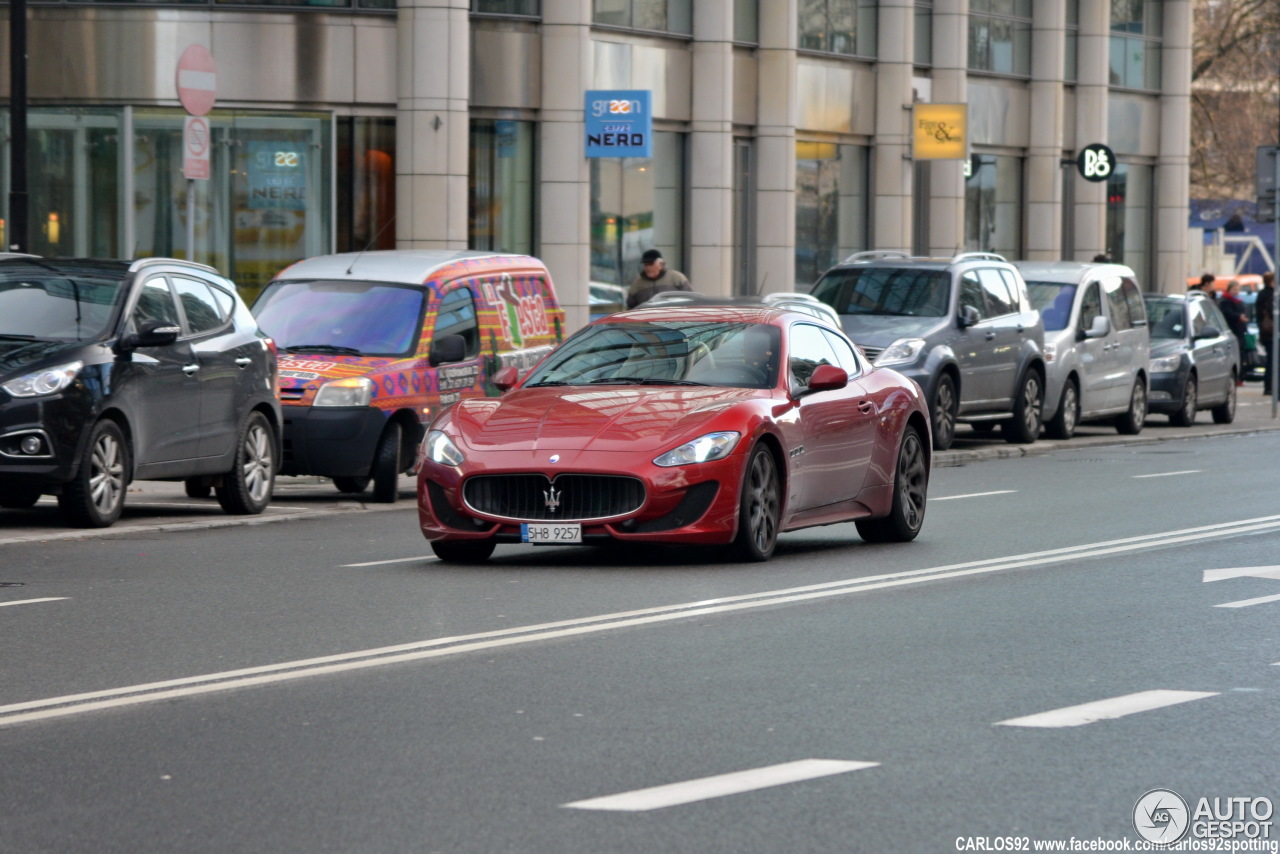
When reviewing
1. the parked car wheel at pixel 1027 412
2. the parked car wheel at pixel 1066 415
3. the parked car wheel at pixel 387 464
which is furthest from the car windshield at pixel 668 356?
the parked car wheel at pixel 1066 415

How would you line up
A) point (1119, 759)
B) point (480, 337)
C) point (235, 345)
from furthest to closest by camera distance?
point (480, 337) < point (235, 345) < point (1119, 759)

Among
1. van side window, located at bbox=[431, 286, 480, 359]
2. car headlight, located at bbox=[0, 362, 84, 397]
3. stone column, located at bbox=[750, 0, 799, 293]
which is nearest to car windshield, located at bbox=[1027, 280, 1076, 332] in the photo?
van side window, located at bbox=[431, 286, 480, 359]

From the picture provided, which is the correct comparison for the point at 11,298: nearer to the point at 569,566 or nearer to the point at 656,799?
the point at 569,566

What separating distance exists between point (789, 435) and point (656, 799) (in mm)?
6375

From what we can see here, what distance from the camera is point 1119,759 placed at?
6801 mm

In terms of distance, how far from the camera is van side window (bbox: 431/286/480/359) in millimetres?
17906

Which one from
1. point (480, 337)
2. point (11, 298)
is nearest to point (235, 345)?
point (11, 298)

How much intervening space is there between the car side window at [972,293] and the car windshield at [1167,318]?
702 cm

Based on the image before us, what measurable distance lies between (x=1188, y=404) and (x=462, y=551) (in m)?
19.4

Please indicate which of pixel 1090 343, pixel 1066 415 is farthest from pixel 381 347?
pixel 1090 343

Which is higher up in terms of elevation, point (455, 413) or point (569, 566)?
point (455, 413)

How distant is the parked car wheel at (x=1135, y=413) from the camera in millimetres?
28000

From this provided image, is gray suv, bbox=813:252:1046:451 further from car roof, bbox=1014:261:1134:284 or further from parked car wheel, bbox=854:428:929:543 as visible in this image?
parked car wheel, bbox=854:428:929:543

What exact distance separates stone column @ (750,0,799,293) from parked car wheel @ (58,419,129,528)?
75.1 ft
